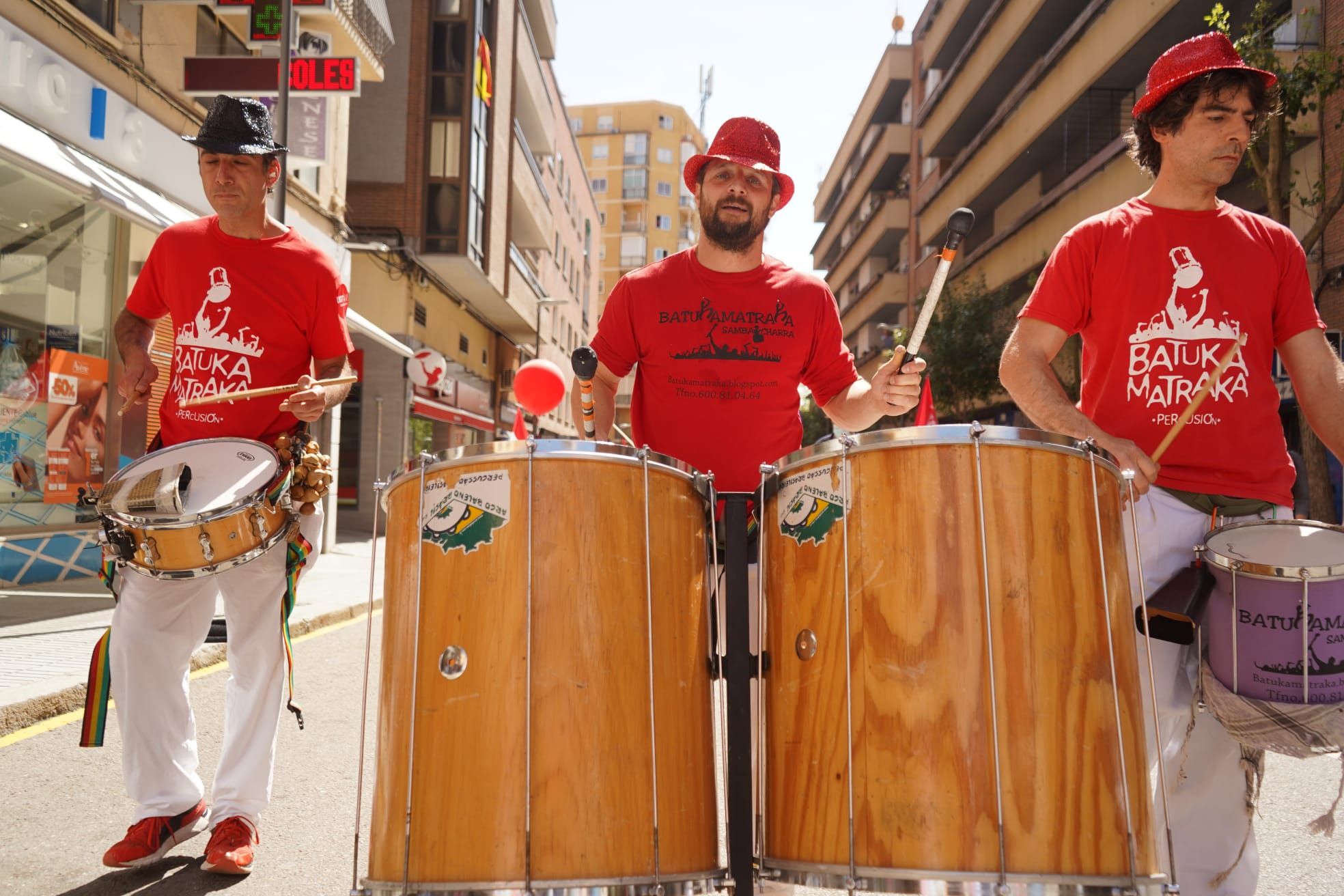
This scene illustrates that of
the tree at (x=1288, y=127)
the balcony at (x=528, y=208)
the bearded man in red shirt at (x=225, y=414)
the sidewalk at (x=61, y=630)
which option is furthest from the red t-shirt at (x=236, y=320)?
the balcony at (x=528, y=208)

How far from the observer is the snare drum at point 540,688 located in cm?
228

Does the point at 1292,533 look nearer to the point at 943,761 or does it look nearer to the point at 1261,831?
the point at 943,761

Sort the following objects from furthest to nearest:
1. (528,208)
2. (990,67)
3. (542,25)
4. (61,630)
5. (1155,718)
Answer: (542,25)
(990,67)
(528,208)
(61,630)
(1155,718)

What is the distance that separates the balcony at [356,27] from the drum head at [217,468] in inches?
462

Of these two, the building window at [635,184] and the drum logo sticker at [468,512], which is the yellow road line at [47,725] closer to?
the drum logo sticker at [468,512]

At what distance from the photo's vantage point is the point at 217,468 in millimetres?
3539

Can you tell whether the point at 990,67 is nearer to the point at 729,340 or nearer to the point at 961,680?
the point at 729,340

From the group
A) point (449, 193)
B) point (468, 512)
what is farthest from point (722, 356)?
point (449, 193)

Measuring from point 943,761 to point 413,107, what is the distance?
23875mm

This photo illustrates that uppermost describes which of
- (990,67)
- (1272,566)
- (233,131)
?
(990,67)

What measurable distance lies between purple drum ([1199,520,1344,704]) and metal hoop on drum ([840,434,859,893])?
111 cm

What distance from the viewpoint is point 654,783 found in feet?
7.73

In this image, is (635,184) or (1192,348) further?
(635,184)

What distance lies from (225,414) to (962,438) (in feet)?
8.38
